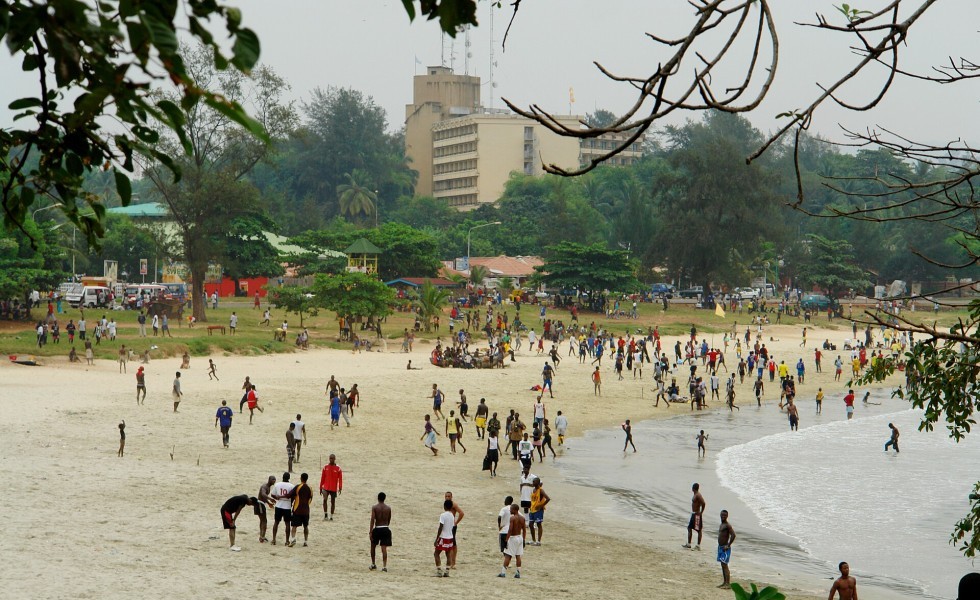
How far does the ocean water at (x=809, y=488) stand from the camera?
728 inches

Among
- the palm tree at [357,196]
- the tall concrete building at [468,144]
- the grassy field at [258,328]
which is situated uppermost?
the tall concrete building at [468,144]

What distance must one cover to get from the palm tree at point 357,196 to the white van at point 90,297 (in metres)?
54.4

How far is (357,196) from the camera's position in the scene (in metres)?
110

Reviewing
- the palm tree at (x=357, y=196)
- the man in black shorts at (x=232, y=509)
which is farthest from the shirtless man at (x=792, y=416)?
the palm tree at (x=357, y=196)

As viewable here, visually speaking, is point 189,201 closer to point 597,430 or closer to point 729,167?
point 597,430

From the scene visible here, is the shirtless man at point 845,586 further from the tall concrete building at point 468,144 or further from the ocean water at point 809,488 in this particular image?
the tall concrete building at point 468,144

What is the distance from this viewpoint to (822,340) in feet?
211

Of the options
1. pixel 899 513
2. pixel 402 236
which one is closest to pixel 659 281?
pixel 402 236

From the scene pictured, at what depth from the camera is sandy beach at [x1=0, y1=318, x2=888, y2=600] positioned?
45.1ft

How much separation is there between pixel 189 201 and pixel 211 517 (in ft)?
115

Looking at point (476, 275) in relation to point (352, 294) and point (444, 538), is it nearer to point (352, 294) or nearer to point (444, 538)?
point (352, 294)

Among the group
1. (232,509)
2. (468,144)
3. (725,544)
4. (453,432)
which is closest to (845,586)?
(725,544)

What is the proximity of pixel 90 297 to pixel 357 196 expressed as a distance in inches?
2258

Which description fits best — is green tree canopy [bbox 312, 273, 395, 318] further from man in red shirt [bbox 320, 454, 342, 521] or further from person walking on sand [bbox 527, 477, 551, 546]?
person walking on sand [bbox 527, 477, 551, 546]
